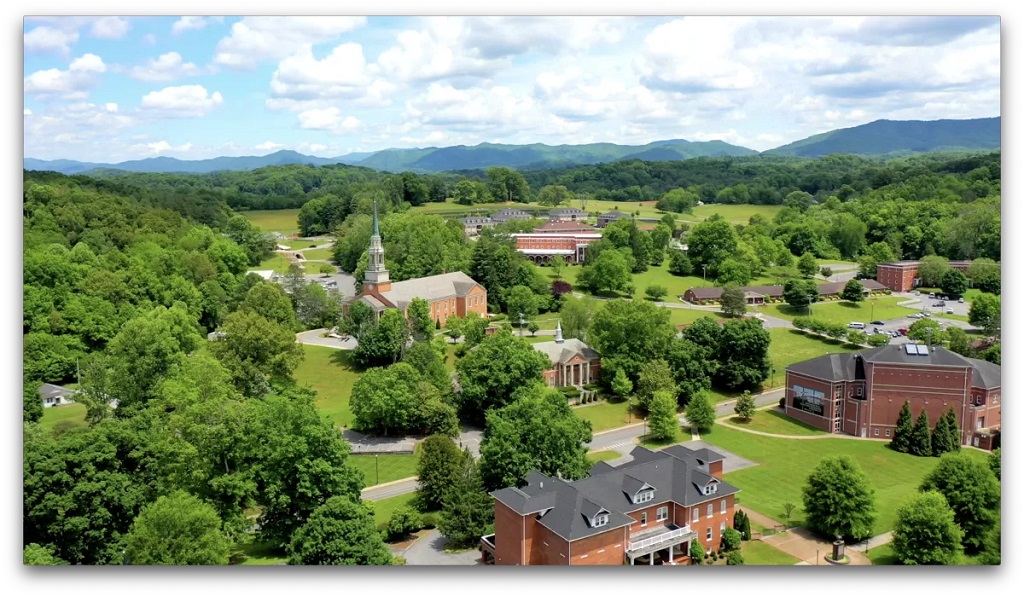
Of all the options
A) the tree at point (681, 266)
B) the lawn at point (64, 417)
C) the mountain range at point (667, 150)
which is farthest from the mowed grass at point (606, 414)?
the tree at point (681, 266)

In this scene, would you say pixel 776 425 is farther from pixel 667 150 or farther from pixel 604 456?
pixel 667 150

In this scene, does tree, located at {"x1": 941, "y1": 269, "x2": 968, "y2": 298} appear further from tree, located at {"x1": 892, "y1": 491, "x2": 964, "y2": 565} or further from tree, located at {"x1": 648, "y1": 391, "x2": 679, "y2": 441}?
tree, located at {"x1": 892, "y1": 491, "x2": 964, "y2": 565}

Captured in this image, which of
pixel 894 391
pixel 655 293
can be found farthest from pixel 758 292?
pixel 894 391

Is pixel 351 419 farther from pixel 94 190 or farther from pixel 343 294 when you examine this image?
pixel 94 190

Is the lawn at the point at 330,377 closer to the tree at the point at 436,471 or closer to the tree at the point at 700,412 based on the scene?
the tree at the point at 436,471

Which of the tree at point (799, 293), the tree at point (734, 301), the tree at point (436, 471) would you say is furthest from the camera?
the tree at point (799, 293)

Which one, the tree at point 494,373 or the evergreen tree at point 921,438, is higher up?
the tree at point 494,373
